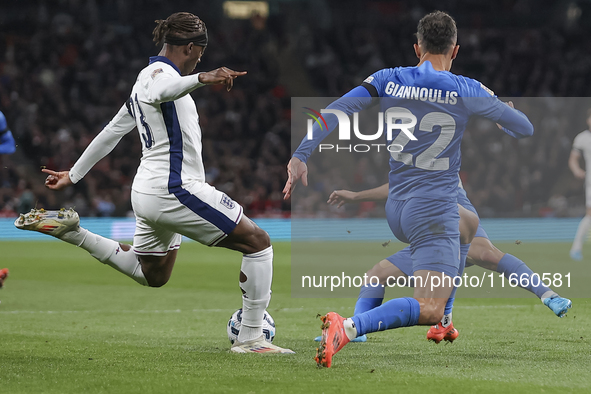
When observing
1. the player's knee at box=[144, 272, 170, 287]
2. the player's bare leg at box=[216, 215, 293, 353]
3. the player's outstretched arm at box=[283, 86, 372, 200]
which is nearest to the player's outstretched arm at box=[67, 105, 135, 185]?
the player's knee at box=[144, 272, 170, 287]

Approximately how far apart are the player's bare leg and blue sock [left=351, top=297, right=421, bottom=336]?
38.1 inches

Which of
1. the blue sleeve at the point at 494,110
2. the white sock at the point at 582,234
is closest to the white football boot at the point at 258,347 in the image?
the blue sleeve at the point at 494,110

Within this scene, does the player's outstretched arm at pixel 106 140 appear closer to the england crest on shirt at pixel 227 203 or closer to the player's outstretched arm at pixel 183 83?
the player's outstretched arm at pixel 183 83

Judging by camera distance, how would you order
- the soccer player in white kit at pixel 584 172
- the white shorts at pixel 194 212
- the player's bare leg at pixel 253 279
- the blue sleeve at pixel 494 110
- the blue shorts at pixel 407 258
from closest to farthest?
the blue sleeve at pixel 494 110
the white shorts at pixel 194 212
the player's bare leg at pixel 253 279
the blue shorts at pixel 407 258
the soccer player in white kit at pixel 584 172

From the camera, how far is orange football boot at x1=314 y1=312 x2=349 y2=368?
4.24 metres

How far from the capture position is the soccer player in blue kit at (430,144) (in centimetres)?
460

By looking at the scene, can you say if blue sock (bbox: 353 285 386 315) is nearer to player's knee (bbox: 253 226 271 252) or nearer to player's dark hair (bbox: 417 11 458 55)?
player's knee (bbox: 253 226 271 252)

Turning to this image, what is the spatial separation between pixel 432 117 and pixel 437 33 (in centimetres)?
50

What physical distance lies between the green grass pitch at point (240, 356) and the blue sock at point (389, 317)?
26 cm

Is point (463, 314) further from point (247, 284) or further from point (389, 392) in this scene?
point (389, 392)

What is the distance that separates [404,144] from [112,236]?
1619 cm

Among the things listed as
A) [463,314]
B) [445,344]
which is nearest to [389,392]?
[445,344]

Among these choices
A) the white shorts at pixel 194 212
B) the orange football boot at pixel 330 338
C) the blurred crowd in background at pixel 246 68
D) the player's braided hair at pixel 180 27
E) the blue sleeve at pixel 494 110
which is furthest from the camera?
the blurred crowd in background at pixel 246 68

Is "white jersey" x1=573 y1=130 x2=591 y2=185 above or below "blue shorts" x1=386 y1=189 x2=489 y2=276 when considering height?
above
